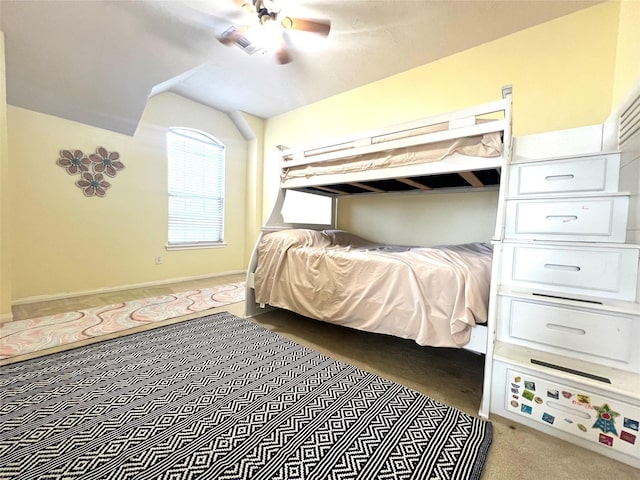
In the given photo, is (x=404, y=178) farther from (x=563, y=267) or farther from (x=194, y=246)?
(x=194, y=246)

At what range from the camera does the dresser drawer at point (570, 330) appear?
3.63 ft

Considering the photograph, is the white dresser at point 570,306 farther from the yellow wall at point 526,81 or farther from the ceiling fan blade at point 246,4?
the ceiling fan blade at point 246,4

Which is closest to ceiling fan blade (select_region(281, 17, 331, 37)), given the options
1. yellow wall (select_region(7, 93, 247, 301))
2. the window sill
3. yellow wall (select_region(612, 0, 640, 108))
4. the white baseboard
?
yellow wall (select_region(612, 0, 640, 108))

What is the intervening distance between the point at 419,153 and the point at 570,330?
1.21m

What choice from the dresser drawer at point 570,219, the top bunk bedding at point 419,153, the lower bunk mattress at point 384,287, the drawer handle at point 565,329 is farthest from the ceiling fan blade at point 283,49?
the drawer handle at point 565,329

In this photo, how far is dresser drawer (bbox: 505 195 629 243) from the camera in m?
1.19

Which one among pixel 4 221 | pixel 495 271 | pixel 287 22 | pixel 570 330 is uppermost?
pixel 287 22

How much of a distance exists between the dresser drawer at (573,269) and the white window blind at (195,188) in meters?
3.99

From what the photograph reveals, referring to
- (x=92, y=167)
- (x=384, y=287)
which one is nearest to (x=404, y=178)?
(x=384, y=287)

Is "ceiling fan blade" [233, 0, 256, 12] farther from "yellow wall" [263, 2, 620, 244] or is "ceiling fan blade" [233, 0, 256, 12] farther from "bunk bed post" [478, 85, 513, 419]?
"bunk bed post" [478, 85, 513, 419]

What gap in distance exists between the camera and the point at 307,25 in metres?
2.00

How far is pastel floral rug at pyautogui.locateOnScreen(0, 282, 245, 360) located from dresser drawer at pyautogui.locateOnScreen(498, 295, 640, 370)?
257cm

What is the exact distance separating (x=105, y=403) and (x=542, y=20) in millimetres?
3972

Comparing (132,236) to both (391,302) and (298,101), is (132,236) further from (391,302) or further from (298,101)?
(391,302)
